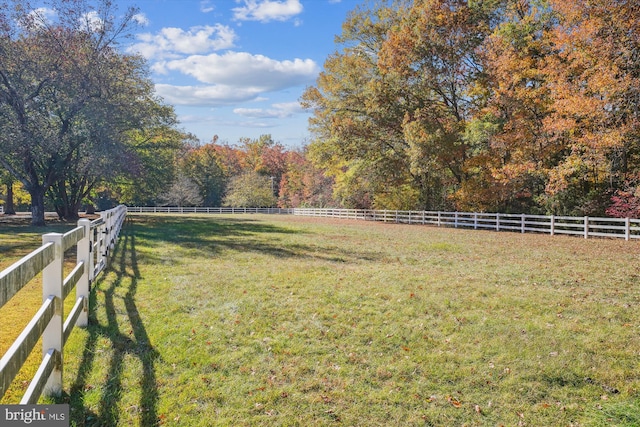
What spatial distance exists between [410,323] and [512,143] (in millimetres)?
20458

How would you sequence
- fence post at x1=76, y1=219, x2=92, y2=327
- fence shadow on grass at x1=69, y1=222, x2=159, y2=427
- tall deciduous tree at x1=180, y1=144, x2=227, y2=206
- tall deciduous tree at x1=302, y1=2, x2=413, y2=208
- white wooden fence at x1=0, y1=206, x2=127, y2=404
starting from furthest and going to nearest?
tall deciduous tree at x1=180, y1=144, x2=227, y2=206, tall deciduous tree at x1=302, y1=2, x2=413, y2=208, fence post at x1=76, y1=219, x2=92, y2=327, fence shadow on grass at x1=69, y1=222, x2=159, y2=427, white wooden fence at x1=0, y1=206, x2=127, y2=404

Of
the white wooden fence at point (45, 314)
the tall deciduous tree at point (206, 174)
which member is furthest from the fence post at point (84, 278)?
the tall deciduous tree at point (206, 174)

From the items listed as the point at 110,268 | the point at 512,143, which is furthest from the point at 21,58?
the point at 512,143

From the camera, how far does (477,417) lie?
349 centimetres

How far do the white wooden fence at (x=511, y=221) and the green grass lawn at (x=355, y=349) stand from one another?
33.6 ft

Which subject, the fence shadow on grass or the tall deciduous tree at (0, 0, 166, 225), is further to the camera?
the tall deciduous tree at (0, 0, 166, 225)

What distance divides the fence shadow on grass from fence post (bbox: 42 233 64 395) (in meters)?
0.20

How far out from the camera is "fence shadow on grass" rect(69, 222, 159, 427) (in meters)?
3.28

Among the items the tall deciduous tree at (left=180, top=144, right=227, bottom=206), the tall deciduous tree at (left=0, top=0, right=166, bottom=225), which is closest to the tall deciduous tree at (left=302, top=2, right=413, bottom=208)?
the tall deciduous tree at (left=0, top=0, right=166, bottom=225)

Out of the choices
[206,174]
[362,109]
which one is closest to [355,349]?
[362,109]

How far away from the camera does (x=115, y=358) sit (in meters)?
4.29

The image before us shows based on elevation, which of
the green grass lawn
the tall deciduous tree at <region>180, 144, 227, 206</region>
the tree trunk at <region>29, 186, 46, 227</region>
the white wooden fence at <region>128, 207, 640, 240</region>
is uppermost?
the tall deciduous tree at <region>180, 144, 227, 206</region>

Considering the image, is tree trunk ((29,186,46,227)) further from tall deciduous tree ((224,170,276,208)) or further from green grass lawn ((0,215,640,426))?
tall deciduous tree ((224,170,276,208))

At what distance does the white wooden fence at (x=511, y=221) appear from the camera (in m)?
17.5
